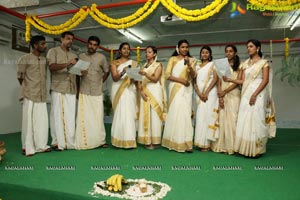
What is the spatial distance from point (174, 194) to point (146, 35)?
650 cm

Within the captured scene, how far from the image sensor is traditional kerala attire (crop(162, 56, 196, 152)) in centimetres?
363

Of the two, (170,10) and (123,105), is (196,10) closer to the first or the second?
(170,10)

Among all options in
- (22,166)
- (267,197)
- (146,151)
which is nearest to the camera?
(267,197)

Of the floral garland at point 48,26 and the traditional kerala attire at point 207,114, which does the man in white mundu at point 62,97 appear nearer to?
the floral garland at point 48,26

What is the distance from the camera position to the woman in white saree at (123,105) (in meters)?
3.88

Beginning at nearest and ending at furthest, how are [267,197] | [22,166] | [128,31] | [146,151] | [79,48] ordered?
[267,197], [22,166], [146,151], [128,31], [79,48]

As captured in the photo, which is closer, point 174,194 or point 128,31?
point 174,194

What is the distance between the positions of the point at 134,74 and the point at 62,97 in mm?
1137

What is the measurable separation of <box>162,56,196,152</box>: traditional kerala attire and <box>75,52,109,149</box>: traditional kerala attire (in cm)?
106

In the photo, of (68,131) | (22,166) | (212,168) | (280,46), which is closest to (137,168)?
(212,168)

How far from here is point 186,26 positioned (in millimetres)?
7078

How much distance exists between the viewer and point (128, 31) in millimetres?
7656

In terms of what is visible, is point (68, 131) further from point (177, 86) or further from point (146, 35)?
point (146, 35)

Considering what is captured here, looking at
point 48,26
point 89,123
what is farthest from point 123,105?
point 48,26
